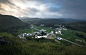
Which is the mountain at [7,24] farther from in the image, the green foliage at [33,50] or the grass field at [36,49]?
the green foliage at [33,50]

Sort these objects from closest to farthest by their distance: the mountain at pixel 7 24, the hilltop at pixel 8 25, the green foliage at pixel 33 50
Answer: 1. the green foliage at pixel 33 50
2. the hilltop at pixel 8 25
3. the mountain at pixel 7 24

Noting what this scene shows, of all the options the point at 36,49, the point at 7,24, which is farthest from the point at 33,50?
the point at 7,24

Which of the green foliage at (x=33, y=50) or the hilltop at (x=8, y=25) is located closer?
the green foliage at (x=33, y=50)

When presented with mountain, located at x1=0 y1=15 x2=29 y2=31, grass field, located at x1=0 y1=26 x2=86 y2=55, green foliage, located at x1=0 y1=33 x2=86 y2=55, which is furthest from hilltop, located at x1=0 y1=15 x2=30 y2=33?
green foliage, located at x1=0 y1=33 x2=86 y2=55

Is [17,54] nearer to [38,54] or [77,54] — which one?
[38,54]

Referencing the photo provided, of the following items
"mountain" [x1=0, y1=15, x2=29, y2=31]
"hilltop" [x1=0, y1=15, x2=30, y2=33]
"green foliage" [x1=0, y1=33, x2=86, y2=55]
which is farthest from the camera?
"mountain" [x1=0, y1=15, x2=29, y2=31]

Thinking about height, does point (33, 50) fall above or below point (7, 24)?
above

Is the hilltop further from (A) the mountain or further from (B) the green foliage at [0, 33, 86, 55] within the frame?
(B) the green foliage at [0, 33, 86, 55]

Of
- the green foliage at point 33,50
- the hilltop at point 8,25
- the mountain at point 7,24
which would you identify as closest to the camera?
the green foliage at point 33,50

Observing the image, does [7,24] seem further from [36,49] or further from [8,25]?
[36,49]

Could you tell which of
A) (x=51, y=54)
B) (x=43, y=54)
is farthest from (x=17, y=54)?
(x=51, y=54)

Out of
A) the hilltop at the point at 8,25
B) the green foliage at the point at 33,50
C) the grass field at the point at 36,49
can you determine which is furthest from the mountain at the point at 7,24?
the green foliage at the point at 33,50
